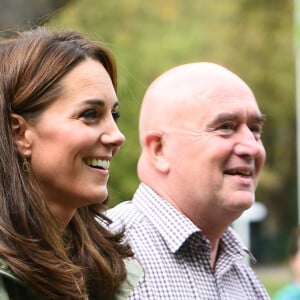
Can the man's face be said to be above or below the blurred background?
above

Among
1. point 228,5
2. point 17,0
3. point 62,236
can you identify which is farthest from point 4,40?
point 228,5

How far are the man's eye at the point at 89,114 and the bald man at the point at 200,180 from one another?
113cm

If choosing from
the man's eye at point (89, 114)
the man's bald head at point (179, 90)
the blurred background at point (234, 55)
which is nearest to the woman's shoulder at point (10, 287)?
the man's eye at point (89, 114)

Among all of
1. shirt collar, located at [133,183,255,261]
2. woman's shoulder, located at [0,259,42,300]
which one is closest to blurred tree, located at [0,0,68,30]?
shirt collar, located at [133,183,255,261]

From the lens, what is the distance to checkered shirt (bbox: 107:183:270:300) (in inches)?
172

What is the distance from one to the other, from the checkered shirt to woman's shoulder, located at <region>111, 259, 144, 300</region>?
47 centimetres

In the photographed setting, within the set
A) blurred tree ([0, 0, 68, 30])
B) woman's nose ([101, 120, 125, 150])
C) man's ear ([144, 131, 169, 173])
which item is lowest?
man's ear ([144, 131, 169, 173])

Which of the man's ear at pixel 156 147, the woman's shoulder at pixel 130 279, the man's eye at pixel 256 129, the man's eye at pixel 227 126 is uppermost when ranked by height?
the man's eye at pixel 227 126

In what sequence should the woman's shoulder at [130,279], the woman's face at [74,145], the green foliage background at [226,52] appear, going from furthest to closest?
1. the green foliage background at [226,52]
2. the woman's shoulder at [130,279]
3. the woman's face at [74,145]

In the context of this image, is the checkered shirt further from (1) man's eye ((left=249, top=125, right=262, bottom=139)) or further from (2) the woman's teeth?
(2) the woman's teeth

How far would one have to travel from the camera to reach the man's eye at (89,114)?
337cm

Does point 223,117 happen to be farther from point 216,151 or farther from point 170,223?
point 170,223

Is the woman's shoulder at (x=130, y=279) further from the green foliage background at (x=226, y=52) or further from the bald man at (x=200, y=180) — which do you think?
the green foliage background at (x=226, y=52)

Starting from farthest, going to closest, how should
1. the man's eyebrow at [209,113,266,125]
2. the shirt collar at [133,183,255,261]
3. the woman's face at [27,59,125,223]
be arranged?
the man's eyebrow at [209,113,266,125] < the shirt collar at [133,183,255,261] < the woman's face at [27,59,125,223]
